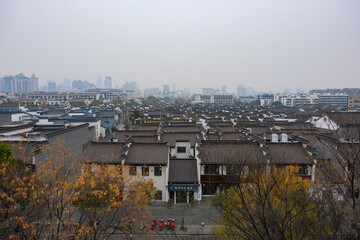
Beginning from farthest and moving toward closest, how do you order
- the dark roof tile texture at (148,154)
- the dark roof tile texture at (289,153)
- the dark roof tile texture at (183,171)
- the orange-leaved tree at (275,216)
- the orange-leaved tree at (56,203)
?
1. the dark roof tile texture at (289,153)
2. the dark roof tile texture at (148,154)
3. the dark roof tile texture at (183,171)
4. the orange-leaved tree at (56,203)
5. the orange-leaved tree at (275,216)

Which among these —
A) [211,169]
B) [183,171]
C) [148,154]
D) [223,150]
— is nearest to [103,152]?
[148,154]

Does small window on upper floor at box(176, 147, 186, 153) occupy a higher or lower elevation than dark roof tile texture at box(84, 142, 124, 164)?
lower

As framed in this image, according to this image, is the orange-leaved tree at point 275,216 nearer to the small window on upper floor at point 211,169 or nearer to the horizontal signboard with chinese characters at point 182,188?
the horizontal signboard with chinese characters at point 182,188

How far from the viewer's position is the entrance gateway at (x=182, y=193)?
21.0m

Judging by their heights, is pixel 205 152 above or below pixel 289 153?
below

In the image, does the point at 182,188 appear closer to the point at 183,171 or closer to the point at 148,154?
the point at 183,171

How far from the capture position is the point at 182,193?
21.5 meters

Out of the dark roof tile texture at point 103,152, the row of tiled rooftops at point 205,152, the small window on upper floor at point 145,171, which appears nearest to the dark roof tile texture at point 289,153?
the row of tiled rooftops at point 205,152

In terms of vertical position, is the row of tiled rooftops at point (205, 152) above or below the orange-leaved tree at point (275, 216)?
below

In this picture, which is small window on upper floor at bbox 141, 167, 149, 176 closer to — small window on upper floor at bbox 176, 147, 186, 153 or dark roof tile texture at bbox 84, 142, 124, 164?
dark roof tile texture at bbox 84, 142, 124, 164

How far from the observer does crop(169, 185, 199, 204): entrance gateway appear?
21.0 meters

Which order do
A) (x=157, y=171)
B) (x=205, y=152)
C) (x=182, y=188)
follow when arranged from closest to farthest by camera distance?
(x=182, y=188), (x=157, y=171), (x=205, y=152)

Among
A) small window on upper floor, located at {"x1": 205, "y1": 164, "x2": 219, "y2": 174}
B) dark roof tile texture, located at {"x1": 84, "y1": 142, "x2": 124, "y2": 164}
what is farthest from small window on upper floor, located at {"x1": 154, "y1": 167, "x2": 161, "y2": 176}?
small window on upper floor, located at {"x1": 205, "y1": 164, "x2": 219, "y2": 174}

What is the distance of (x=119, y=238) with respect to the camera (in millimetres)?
16031
